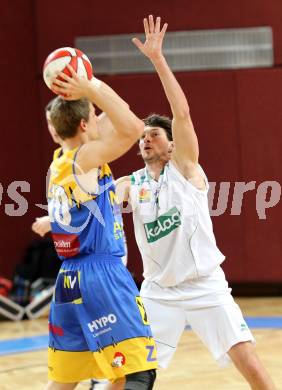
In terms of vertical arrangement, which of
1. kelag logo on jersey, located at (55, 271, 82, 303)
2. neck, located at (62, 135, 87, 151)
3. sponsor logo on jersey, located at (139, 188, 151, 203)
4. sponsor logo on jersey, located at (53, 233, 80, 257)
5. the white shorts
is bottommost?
the white shorts

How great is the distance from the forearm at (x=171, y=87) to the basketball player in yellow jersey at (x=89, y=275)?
73cm

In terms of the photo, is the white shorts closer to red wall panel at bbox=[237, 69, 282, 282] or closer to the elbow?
the elbow

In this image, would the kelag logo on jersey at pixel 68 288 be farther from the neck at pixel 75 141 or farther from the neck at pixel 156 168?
the neck at pixel 156 168

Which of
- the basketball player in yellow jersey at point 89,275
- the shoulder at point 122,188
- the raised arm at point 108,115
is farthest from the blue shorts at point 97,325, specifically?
the shoulder at point 122,188

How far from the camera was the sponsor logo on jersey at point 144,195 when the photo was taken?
5766 mm

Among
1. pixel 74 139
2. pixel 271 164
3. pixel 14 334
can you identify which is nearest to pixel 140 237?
pixel 74 139

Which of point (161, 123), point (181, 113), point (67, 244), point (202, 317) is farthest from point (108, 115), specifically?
point (202, 317)

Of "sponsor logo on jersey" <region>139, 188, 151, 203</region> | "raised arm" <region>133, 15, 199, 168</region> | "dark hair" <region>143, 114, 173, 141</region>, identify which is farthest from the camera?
"dark hair" <region>143, 114, 173, 141</region>

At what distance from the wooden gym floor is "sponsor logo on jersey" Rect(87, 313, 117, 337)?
2.51 metres

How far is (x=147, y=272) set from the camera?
5844 mm

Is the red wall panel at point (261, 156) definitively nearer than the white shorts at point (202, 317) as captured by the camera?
No

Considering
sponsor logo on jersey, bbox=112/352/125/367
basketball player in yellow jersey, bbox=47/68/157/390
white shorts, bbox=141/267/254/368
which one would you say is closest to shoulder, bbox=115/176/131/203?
white shorts, bbox=141/267/254/368

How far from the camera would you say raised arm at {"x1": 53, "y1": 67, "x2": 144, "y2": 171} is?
4.32 metres

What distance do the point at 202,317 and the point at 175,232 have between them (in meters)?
0.56
